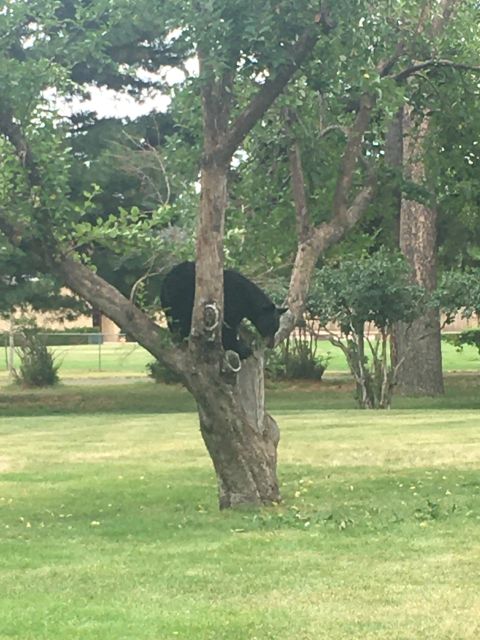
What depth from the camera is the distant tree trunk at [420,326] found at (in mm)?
25250

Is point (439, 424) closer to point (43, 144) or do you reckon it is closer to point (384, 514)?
point (384, 514)

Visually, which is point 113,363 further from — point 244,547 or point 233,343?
point 244,547

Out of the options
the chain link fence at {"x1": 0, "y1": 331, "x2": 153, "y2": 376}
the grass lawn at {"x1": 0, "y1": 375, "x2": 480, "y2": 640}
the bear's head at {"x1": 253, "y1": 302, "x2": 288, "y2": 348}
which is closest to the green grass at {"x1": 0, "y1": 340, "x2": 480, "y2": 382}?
the chain link fence at {"x1": 0, "y1": 331, "x2": 153, "y2": 376}

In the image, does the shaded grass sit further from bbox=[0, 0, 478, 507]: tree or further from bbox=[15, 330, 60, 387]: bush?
bbox=[15, 330, 60, 387]: bush

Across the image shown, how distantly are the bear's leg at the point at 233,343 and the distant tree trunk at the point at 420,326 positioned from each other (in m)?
15.4

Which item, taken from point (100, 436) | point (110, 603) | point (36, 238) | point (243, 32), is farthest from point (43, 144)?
point (100, 436)

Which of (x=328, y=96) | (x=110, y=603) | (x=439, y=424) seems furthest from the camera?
(x=439, y=424)

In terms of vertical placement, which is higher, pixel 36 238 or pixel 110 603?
pixel 36 238

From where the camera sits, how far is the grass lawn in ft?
18.8

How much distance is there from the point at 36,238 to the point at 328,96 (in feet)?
10.6

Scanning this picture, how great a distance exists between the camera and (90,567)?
723cm

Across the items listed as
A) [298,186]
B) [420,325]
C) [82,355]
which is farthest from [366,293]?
[82,355]

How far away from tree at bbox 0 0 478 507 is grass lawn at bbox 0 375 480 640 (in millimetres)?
752

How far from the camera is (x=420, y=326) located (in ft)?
83.1
